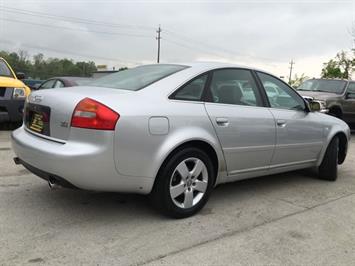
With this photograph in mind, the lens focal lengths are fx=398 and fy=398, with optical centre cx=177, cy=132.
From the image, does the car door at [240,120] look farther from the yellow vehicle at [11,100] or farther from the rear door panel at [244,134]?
the yellow vehicle at [11,100]

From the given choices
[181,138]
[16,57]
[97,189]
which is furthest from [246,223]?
[16,57]

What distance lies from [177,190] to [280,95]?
209 cm

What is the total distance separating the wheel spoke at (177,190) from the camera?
3.59 metres

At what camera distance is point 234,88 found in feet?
14.1

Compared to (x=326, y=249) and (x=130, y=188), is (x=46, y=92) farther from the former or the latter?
(x=326, y=249)

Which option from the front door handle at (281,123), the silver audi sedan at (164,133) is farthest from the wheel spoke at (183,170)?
the front door handle at (281,123)

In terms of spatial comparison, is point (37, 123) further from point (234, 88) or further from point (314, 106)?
point (314, 106)

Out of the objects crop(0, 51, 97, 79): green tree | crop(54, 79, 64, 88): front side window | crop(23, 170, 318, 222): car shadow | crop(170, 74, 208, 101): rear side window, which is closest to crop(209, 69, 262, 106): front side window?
crop(170, 74, 208, 101): rear side window

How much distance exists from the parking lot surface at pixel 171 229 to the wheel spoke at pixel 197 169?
413 millimetres

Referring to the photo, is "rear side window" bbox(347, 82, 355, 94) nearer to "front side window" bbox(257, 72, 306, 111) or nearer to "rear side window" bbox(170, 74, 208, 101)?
"front side window" bbox(257, 72, 306, 111)

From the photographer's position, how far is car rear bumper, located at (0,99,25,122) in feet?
26.5

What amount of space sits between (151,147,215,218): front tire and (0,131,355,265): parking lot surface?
0.13m

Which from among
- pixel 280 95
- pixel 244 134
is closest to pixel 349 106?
pixel 280 95

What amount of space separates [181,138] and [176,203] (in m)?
0.61
